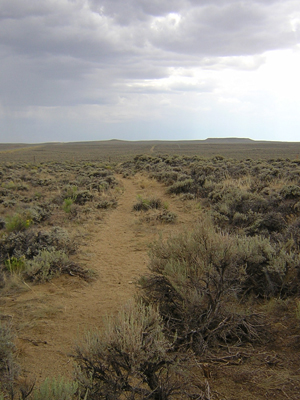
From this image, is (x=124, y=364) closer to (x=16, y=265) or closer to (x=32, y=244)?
(x=16, y=265)

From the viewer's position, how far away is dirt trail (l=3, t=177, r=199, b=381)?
11.2 feet

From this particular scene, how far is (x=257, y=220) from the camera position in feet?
25.7

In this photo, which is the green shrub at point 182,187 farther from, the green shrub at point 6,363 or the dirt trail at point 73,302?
the green shrub at point 6,363

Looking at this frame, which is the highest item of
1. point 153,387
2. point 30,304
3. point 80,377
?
point 80,377

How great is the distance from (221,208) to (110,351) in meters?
7.81

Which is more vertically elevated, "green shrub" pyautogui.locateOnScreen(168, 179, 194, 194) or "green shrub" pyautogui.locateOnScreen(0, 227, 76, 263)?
"green shrub" pyautogui.locateOnScreen(168, 179, 194, 194)

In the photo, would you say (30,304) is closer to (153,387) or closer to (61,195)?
(153,387)

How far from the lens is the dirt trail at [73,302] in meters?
3.42

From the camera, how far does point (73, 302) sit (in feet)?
15.6

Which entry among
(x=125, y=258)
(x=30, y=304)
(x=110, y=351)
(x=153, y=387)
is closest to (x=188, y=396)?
(x=153, y=387)

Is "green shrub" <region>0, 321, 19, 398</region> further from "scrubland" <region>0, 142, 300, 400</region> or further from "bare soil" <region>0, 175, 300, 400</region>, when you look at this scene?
"bare soil" <region>0, 175, 300, 400</region>

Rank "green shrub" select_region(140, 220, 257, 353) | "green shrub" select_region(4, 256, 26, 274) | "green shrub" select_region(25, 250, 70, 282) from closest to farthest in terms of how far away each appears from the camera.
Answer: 1. "green shrub" select_region(140, 220, 257, 353)
2. "green shrub" select_region(25, 250, 70, 282)
3. "green shrub" select_region(4, 256, 26, 274)

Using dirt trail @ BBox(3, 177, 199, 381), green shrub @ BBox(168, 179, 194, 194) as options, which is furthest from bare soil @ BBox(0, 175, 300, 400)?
green shrub @ BBox(168, 179, 194, 194)

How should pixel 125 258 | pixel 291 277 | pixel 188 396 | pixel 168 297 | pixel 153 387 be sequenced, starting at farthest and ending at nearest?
pixel 125 258 → pixel 291 277 → pixel 168 297 → pixel 188 396 → pixel 153 387
